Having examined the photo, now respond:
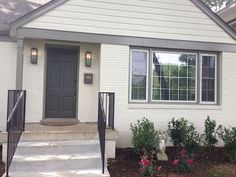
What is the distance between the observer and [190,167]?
630 centimetres

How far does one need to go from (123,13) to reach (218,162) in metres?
4.70

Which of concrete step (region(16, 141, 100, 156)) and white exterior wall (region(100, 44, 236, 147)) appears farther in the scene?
white exterior wall (region(100, 44, 236, 147))

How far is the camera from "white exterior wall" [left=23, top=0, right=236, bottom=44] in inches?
307

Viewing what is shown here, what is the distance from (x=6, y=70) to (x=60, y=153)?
338cm

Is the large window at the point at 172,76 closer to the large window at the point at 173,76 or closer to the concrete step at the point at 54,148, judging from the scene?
the large window at the point at 173,76

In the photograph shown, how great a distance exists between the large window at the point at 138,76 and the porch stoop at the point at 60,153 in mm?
1823

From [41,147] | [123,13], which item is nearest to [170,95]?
[123,13]

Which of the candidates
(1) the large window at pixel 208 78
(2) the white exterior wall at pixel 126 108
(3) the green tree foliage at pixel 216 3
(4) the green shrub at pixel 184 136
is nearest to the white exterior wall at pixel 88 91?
(2) the white exterior wall at pixel 126 108

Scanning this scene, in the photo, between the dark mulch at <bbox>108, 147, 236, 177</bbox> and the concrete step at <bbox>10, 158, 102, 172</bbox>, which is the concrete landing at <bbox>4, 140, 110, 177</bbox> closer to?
the concrete step at <bbox>10, 158, 102, 172</bbox>

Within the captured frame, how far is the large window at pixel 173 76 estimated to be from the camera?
8516mm

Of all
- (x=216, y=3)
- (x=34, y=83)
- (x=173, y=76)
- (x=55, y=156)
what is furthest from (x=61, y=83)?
(x=216, y=3)

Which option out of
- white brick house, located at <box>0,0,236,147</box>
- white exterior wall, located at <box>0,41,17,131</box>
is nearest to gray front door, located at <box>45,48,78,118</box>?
white brick house, located at <box>0,0,236,147</box>

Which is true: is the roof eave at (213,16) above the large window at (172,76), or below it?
above

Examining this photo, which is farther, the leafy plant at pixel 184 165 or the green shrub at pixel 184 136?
the green shrub at pixel 184 136
